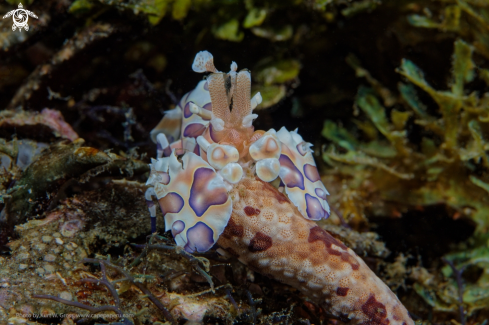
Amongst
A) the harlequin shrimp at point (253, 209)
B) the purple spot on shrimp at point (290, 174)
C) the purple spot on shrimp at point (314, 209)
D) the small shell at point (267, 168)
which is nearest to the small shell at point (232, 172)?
the harlequin shrimp at point (253, 209)

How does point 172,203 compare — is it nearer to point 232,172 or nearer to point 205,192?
point 205,192

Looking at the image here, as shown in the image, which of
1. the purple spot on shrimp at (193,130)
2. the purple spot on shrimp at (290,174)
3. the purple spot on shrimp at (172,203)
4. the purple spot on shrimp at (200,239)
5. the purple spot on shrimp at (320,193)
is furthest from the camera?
the purple spot on shrimp at (193,130)

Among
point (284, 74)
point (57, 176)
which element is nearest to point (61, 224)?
point (57, 176)

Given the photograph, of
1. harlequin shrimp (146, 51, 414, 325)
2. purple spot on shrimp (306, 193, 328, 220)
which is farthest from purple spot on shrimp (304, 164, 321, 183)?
purple spot on shrimp (306, 193, 328, 220)

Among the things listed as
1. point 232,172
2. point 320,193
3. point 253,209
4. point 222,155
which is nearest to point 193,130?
point 222,155

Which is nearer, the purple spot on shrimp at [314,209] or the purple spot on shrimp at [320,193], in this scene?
the purple spot on shrimp at [314,209]

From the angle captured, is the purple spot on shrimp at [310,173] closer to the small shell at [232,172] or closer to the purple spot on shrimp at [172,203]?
the small shell at [232,172]
